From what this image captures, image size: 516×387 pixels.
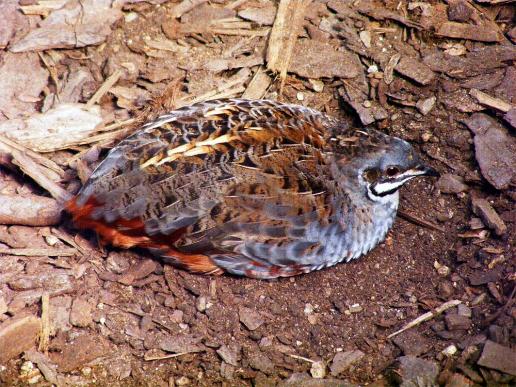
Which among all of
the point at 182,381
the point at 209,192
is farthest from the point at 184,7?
the point at 182,381

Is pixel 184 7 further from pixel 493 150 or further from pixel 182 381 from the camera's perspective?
pixel 182 381

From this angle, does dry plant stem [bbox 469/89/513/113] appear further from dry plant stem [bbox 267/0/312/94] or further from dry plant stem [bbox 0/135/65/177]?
dry plant stem [bbox 0/135/65/177]

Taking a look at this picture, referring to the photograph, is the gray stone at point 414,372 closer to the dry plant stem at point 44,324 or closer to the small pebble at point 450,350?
the small pebble at point 450,350

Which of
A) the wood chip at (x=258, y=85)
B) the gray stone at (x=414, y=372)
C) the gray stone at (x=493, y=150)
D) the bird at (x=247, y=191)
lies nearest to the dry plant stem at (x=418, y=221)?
the bird at (x=247, y=191)

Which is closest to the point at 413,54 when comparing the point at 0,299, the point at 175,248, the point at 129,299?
the point at 175,248

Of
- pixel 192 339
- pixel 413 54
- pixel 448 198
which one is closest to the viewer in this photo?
pixel 192 339

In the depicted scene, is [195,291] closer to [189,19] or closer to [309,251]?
[309,251]
